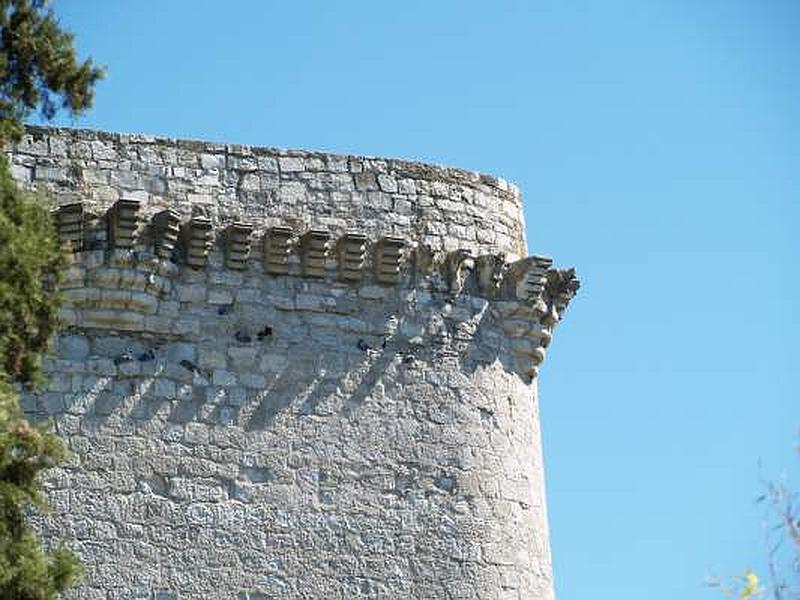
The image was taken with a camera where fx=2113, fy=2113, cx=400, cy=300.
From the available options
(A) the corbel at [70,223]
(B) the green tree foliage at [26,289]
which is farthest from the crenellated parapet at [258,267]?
(B) the green tree foliage at [26,289]

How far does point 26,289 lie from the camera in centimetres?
1150

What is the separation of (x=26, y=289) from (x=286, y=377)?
95.6 inches

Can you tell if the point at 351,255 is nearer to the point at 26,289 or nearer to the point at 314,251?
the point at 314,251

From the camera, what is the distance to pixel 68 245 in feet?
42.1

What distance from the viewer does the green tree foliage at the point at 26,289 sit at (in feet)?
36.3

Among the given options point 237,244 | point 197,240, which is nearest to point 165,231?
point 197,240

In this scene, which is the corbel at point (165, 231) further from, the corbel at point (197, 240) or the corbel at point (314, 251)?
the corbel at point (314, 251)

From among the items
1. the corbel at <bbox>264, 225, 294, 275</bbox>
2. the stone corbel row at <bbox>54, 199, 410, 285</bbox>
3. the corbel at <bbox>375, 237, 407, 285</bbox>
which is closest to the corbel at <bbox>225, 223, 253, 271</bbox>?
the stone corbel row at <bbox>54, 199, 410, 285</bbox>

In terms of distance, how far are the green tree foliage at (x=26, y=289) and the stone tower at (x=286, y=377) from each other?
62cm

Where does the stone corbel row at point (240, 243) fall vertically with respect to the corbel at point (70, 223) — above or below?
above

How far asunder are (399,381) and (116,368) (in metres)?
1.86

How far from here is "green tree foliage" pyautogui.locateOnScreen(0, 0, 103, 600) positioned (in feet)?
36.3

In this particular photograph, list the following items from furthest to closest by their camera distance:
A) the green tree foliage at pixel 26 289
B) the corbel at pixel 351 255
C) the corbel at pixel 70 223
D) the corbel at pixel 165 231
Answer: the corbel at pixel 351 255 < the corbel at pixel 165 231 < the corbel at pixel 70 223 < the green tree foliage at pixel 26 289

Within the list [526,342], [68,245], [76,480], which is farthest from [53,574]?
[526,342]
